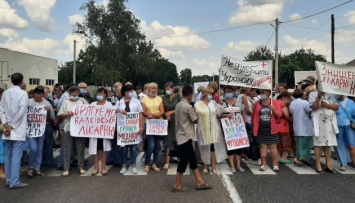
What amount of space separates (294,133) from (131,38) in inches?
1690

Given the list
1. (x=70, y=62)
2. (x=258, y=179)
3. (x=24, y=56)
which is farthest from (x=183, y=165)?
(x=70, y=62)

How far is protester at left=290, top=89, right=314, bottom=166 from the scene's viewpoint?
8.87 metres

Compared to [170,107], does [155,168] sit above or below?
below

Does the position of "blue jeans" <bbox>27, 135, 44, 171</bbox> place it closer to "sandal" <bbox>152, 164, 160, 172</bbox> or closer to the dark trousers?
"sandal" <bbox>152, 164, 160, 172</bbox>

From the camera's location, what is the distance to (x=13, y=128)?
7.17 metres

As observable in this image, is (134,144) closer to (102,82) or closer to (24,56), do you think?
(102,82)

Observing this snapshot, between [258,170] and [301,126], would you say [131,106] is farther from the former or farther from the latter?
[301,126]

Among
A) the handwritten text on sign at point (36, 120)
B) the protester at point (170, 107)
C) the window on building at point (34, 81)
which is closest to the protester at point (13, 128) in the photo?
the handwritten text on sign at point (36, 120)

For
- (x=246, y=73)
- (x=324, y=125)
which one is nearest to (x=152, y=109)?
(x=246, y=73)

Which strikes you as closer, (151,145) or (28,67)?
(151,145)

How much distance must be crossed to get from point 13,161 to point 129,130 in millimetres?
2468

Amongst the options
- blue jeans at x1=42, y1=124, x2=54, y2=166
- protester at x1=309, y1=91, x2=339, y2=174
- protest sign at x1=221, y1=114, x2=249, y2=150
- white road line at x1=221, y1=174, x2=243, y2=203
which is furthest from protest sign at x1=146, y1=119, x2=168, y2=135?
protester at x1=309, y1=91, x2=339, y2=174

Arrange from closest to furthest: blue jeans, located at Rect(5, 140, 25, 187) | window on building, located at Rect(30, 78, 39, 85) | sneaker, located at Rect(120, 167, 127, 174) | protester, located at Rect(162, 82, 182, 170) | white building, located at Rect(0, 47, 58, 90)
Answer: blue jeans, located at Rect(5, 140, 25, 187) → sneaker, located at Rect(120, 167, 127, 174) → protester, located at Rect(162, 82, 182, 170) → white building, located at Rect(0, 47, 58, 90) → window on building, located at Rect(30, 78, 39, 85)

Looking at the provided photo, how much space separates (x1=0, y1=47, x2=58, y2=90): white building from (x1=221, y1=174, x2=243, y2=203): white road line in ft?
142
